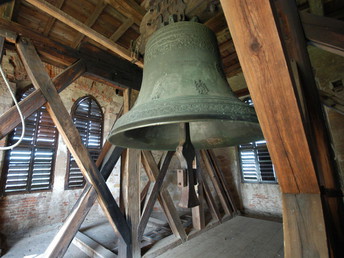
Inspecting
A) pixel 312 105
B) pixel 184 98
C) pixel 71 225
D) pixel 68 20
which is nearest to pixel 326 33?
pixel 312 105

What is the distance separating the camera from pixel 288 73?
548 millimetres

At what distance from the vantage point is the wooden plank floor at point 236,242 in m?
2.19

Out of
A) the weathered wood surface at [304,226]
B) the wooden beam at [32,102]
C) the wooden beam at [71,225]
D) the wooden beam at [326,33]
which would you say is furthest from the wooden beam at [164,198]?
the wooden beam at [326,33]

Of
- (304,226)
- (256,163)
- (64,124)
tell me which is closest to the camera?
(304,226)

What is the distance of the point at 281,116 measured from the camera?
0.62 m

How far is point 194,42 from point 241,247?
2.46m

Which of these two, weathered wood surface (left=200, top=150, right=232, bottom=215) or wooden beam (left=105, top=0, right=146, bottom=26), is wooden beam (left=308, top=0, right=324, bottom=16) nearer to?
wooden beam (left=105, top=0, right=146, bottom=26)

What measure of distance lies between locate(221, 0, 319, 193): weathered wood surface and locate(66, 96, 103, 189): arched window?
4.77 meters

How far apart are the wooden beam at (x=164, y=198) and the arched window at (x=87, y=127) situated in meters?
2.94

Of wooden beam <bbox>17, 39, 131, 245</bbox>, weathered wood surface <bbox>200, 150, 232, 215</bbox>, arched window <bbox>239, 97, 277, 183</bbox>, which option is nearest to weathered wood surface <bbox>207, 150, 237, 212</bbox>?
weathered wood surface <bbox>200, 150, 232, 215</bbox>

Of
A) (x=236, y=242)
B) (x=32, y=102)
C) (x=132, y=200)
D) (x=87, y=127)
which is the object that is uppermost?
(x=87, y=127)

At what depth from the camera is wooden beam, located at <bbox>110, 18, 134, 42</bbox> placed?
2.63m

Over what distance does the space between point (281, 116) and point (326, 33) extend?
662 millimetres

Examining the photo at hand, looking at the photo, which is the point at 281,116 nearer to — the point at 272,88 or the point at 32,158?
the point at 272,88
